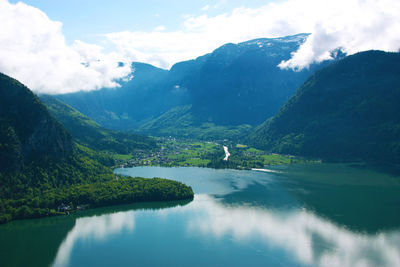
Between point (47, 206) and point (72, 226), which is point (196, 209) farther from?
point (47, 206)

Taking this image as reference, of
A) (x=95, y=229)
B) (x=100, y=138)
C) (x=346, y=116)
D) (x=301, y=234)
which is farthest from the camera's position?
(x=100, y=138)

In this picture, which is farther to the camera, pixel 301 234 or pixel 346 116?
pixel 346 116

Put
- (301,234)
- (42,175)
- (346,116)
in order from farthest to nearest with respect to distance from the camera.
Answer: (346,116) < (42,175) < (301,234)

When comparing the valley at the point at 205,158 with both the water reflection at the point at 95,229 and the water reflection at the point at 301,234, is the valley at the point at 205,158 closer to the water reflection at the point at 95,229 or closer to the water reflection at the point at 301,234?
the water reflection at the point at 301,234

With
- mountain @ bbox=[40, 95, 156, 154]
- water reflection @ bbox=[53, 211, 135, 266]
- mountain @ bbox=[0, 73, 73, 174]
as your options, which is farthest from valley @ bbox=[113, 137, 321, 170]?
water reflection @ bbox=[53, 211, 135, 266]

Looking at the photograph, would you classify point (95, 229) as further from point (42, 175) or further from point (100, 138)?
point (100, 138)

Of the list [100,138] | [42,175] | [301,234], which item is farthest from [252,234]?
[100,138]
